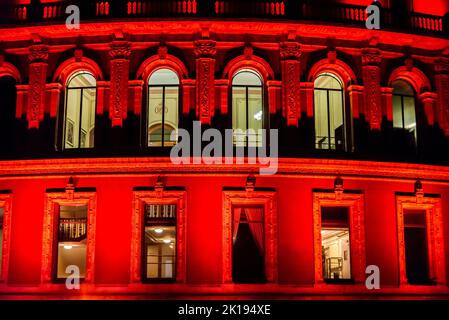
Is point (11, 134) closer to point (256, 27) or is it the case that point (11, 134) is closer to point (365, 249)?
point (256, 27)

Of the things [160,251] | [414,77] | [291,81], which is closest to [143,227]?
[160,251]

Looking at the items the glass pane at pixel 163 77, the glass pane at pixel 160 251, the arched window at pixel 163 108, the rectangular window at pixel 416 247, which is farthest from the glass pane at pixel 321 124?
the glass pane at pixel 160 251

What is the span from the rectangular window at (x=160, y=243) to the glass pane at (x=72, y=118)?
3.22 metres

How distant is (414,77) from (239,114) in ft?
19.3

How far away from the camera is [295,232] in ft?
66.5

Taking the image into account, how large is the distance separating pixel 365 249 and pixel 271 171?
11.7 ft

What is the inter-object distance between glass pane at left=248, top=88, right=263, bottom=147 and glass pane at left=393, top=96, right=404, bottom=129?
174 inches

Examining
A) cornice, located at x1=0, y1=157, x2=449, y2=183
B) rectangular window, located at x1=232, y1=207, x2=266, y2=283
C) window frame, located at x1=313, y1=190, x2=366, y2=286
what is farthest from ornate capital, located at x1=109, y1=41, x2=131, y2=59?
window frame, located at x1=313, y1=190, x2=366, y2=286

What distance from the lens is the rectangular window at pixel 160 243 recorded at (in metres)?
20.2

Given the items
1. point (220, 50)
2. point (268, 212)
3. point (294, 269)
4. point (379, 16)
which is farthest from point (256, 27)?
point (294, 269)

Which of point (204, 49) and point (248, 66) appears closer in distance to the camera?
point (204, 49)

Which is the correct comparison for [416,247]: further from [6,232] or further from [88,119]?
[6,232]

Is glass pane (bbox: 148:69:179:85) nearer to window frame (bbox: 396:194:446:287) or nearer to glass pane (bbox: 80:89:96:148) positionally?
glass pane (bbox: 80:89:96:148)

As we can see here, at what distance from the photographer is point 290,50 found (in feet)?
70.5
